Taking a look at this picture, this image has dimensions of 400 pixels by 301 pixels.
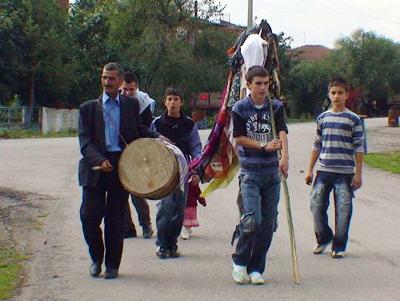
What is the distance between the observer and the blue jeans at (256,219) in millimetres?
7055

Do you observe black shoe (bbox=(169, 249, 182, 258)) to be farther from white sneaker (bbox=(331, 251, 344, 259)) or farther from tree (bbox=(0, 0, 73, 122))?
tree (bbox=(0, 0, 73, 122))

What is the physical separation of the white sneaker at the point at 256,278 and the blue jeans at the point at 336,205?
1.47 m

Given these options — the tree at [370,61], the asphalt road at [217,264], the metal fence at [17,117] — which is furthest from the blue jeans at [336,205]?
the tree at [370,61]

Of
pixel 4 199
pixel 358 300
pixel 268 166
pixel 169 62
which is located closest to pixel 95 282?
pixel 268 166

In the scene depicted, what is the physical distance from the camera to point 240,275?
712 cm

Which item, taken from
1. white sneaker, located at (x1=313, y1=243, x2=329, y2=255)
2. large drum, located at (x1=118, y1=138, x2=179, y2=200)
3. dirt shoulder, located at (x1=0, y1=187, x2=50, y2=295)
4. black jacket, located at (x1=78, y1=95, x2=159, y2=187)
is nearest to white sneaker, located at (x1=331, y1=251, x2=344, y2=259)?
white sneaker, located at (x1=313, y1=243, x2=329, y2=255)

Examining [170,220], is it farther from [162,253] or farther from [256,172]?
[256,172]

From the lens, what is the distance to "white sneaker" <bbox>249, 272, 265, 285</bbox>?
7.07m

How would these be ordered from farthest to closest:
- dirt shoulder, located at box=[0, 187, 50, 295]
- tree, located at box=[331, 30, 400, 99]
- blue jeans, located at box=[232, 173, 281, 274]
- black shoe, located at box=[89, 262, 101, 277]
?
1. tree, located at box=[331, 30, 400, 99]
2. dirt shoulder, located at box=[0, 187, 50, 295]
3. black shoe, located at box=[89, 262, 101, 277]
4. blue jeans, located at box=[232, 173, 281, 274]

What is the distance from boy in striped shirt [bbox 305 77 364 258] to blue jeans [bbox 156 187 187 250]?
58.3 inches

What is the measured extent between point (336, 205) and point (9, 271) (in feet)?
11.1

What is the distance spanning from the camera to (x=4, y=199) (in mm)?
12711

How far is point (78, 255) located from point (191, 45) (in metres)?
39.1

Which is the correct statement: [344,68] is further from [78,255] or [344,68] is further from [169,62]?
[78,255]
